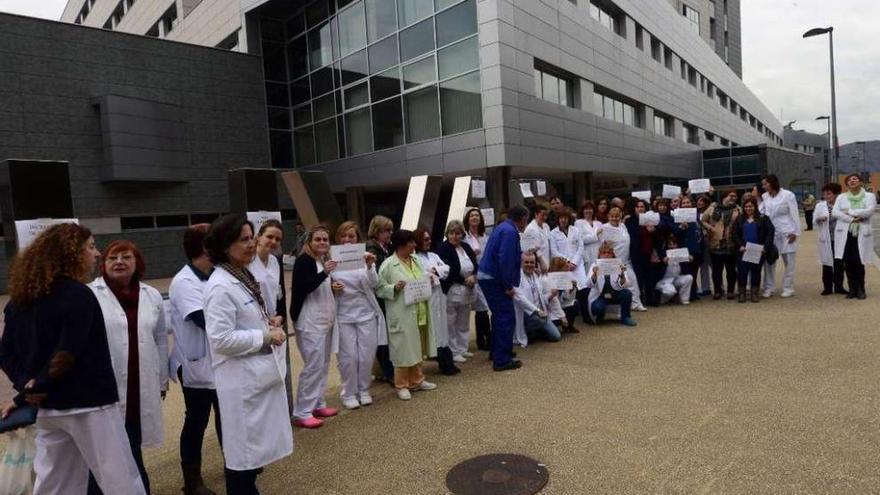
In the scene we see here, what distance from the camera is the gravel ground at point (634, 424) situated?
3512mm

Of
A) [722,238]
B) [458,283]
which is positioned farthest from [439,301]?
[722,238]

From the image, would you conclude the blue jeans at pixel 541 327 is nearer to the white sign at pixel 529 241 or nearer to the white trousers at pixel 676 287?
the white sign at pixel 529 241

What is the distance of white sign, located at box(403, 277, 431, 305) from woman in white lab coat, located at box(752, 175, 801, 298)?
654cm

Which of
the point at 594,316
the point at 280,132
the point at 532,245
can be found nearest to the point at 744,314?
the point at 594,316

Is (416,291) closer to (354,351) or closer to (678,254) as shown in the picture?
(354,351)

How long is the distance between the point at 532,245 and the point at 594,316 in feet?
5.54

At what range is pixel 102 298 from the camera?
10.8ft

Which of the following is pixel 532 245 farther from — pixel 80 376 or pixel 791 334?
pixel 80 376

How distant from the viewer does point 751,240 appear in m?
8.80

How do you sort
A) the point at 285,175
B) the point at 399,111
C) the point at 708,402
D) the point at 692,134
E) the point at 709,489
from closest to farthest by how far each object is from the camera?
the point at 709,489 → the point at 708,402 → the point at 285,175 → the point at 399,111 → the point at 692,134

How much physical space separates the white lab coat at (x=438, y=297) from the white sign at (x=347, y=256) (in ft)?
3.68

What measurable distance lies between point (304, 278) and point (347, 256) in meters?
0.42

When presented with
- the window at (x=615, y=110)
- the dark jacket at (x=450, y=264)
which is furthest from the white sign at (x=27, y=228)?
the window at (x=615, y=110)

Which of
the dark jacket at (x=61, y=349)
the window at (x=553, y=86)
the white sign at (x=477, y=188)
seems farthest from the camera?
the window at (x=553, y=86)
